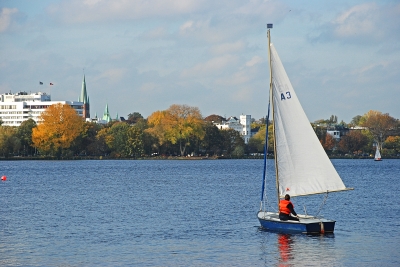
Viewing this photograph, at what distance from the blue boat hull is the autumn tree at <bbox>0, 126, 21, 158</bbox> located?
123055 millimetres

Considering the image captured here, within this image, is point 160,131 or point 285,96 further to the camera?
point 160,131

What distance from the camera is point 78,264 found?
31.0 metres

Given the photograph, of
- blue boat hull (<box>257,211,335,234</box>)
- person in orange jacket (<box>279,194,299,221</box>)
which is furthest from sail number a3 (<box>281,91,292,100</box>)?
blue boat hull (<box>257,211,335,234</box>)

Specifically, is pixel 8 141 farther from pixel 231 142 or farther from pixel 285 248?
pixel 285 248

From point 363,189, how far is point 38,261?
4739cm

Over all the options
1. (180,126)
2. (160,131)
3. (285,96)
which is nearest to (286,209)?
(285,96)

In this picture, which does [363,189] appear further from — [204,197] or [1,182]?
[1,182]

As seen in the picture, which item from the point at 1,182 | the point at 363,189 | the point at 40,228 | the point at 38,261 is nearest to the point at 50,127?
the point at 1,182

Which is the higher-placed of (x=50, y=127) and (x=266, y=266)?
(x=50, y=127)

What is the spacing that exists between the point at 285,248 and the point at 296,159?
15.7ft

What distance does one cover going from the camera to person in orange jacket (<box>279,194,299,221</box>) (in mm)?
35844

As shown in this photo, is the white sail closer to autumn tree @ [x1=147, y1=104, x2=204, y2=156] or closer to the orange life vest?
the orange life vest

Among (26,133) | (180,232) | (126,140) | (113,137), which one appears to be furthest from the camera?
(113,137)

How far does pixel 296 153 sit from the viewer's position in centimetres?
3697
